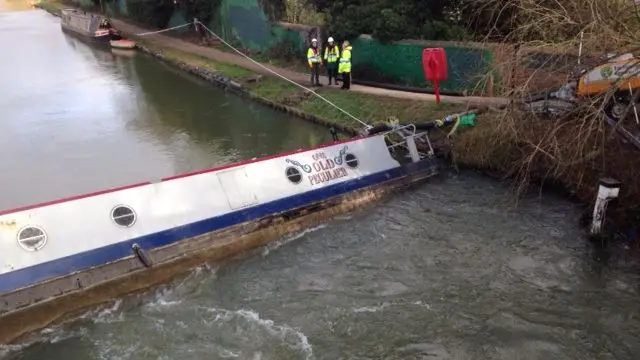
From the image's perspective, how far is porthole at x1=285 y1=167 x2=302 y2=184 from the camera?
11.8 m

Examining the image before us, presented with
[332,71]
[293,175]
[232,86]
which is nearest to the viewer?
[293,175]

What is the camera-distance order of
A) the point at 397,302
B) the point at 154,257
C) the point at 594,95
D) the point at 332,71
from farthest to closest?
the point at 332,71 → the point at 594,95 → the point at 154,257 → the point at 397,302

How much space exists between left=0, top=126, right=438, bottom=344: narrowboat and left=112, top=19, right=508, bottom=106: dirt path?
3.77 meters

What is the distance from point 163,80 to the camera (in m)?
26.3

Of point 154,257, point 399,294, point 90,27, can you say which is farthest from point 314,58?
point 90,27

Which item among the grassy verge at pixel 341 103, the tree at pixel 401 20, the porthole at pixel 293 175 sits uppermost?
the tree at pixel 401 20

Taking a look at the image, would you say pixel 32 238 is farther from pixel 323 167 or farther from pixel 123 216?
pixel 323 167

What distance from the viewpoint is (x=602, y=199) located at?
32.8 ft

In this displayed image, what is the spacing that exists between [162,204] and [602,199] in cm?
748

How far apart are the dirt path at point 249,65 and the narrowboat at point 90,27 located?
61.5 inches

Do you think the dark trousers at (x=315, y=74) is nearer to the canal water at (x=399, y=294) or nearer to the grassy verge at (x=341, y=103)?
the grassy verge at (x=341, y=103)

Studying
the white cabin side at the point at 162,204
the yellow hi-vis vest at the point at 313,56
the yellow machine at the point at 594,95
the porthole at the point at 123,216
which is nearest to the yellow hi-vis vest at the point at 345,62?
the yellow hi-vis vest at the point at 313,56

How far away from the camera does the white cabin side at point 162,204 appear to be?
9.29 metres

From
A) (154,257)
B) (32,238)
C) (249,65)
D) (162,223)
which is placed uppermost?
(249,65)
